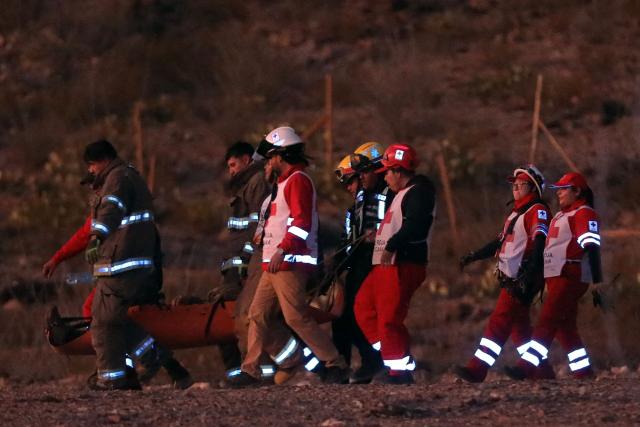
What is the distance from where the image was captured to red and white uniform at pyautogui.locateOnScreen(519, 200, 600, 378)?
11445 mm

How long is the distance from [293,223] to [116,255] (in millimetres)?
1416

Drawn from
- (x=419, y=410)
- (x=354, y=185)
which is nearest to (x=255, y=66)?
(x=354, y=185)

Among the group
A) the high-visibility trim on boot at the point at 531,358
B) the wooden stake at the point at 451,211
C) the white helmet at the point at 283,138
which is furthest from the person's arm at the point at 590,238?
the wooden stake at the point at 451,211

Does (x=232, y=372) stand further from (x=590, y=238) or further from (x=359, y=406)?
(x=359, y=406)

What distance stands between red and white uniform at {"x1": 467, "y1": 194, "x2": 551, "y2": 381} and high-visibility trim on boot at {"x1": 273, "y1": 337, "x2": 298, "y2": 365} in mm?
1250

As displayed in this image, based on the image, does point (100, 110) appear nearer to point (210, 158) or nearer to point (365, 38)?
point (210, 158)

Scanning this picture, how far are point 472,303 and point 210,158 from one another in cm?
786

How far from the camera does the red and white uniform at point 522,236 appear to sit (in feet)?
37.8

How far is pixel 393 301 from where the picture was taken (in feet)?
36.5

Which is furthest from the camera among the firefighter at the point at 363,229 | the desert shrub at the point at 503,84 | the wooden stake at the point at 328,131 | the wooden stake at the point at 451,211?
the desert shrub at the point at 503,84

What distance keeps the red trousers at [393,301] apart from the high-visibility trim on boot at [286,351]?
0.58m

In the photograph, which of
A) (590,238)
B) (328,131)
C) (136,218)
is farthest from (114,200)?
(328,131)

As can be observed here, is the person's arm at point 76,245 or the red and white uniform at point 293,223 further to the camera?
the person's arm at point 76,245

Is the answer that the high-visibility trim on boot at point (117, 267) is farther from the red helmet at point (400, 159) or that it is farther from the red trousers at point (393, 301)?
the red helmet at point (400, 159)
